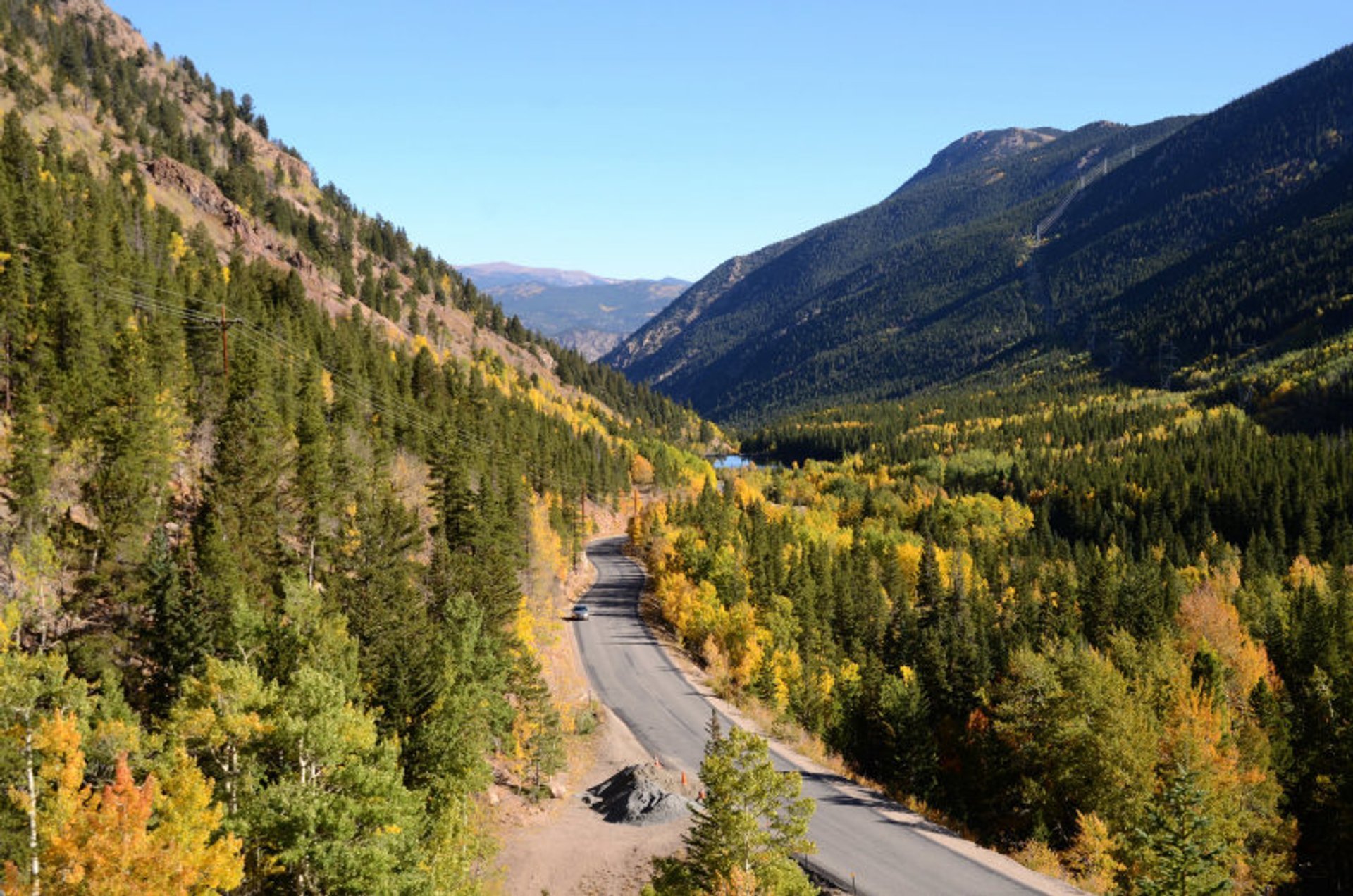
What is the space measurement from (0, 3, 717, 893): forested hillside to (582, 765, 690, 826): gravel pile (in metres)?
3.52

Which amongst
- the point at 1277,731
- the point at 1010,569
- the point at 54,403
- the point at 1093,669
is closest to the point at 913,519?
the point at 1010,569

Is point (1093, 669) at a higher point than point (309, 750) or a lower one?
lower

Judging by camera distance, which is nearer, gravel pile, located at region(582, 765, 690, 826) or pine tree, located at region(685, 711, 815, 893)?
pine tree, located at region(685, 711, 815, 893)

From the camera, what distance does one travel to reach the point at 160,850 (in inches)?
819

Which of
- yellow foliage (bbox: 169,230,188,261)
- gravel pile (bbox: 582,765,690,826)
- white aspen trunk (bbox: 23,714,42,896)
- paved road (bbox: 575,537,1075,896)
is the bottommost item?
paved road (bbox: 575,537,1075,896)

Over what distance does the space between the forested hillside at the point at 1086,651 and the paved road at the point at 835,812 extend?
4314 mm

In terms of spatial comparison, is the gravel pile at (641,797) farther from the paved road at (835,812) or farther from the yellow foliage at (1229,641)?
the yellow foliage at (1229,641)

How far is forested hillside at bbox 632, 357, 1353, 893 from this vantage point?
4597cm

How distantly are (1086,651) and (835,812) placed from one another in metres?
22.4

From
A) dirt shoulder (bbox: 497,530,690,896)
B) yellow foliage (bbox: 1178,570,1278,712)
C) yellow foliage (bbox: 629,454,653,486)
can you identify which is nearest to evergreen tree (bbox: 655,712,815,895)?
dirt shoulder (bbox: 497,530,690,896)

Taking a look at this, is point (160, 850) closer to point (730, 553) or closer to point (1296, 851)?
point (730, 553)

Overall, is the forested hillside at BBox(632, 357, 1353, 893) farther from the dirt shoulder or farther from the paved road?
the dirt shoulder

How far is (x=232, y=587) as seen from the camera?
119 ft

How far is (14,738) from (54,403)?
29.0 metres
